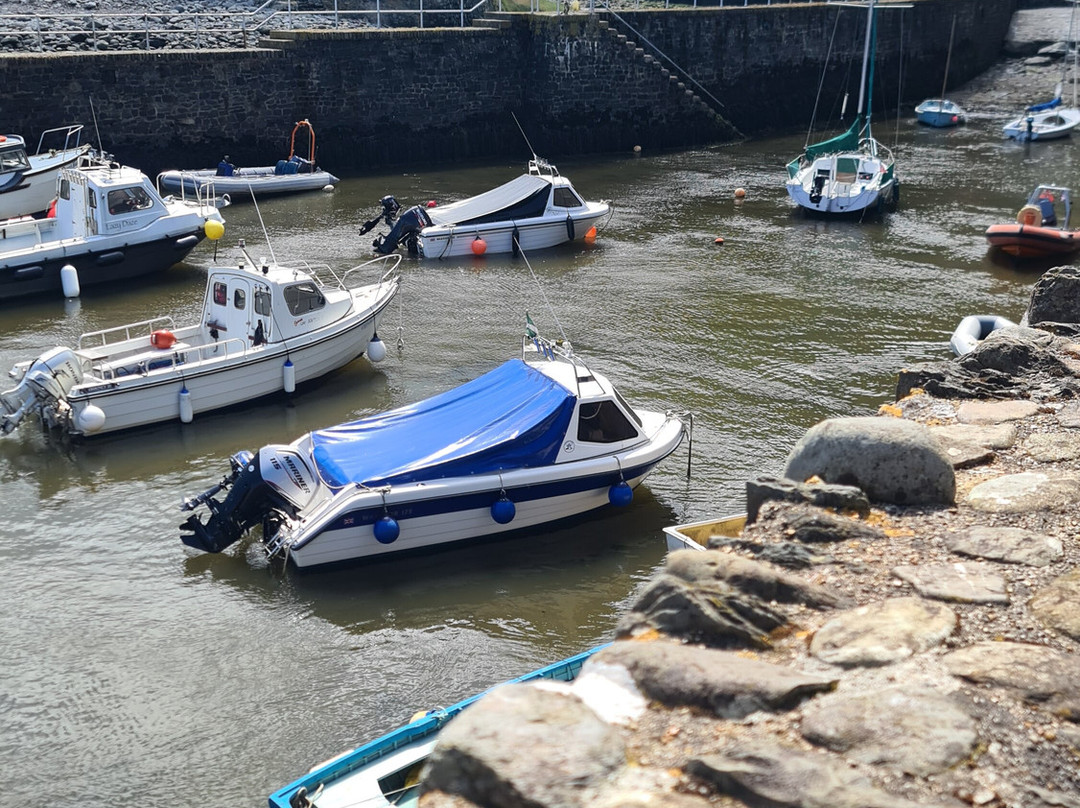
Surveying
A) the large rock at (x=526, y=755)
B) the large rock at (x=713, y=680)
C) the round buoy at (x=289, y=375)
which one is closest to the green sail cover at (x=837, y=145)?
the round buoy at (x=289, y=375)

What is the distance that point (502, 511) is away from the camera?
1268 cm

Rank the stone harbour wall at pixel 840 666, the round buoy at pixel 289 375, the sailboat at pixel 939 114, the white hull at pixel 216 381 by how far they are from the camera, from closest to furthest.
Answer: the stone harbour wall at pixel 840 666, the white hull at pixel 216 381, the round buoy at pixel 289 375, the sailboat at pixel 939 114

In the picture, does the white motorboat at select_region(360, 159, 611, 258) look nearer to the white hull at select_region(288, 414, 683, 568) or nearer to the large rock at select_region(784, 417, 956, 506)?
the white hull at select_region(288, 414, 683, 568)

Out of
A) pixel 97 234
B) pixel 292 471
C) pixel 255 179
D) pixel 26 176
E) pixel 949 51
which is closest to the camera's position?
pixel 292 471

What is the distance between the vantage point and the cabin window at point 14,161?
974 inches

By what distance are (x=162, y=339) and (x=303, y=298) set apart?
80.6 inches

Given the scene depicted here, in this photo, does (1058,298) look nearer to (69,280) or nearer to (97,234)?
(69,280)

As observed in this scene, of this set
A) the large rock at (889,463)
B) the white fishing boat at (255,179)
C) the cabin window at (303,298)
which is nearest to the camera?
the large rock at (889,463)

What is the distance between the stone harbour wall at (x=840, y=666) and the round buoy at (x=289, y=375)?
10.0 meters

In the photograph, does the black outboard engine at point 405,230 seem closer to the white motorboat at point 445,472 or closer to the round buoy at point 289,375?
the round buoy at point 289,375

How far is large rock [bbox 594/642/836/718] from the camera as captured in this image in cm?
547

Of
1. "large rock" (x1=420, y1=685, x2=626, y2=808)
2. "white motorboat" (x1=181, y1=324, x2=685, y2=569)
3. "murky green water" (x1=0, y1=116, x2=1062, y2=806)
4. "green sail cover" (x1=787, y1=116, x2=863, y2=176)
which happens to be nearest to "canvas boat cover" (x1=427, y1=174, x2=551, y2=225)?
"murky green water" (x1=0, y1=116, x2=1062, y2=806)

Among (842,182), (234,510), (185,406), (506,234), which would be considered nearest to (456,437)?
(234,510)

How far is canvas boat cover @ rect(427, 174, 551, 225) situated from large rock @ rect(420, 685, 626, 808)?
2018 centimetres
